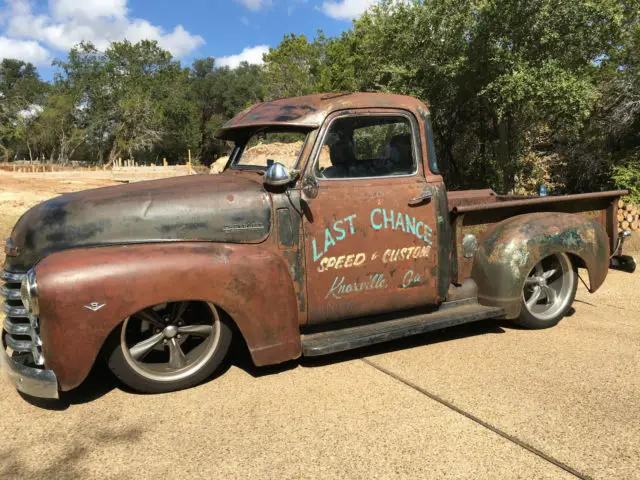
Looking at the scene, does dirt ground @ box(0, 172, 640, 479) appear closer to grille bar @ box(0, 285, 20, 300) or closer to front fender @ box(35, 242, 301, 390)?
front fender @ box(35, 242, 301, 390)

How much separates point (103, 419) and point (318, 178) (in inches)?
78.8

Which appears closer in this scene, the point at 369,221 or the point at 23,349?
the point at 23,349

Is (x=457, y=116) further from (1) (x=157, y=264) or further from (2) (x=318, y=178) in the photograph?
(1) (x=157, y=264)

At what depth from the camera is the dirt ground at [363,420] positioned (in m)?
2.51

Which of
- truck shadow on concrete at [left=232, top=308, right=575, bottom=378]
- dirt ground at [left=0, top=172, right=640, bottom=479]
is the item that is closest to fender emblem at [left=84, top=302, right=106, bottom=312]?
dirt ground at [left=0, top=172, right=640, bottom=479]

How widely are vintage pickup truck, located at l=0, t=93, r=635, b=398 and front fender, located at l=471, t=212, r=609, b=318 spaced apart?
12mm

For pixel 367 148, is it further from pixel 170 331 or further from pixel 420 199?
pixel 170 331

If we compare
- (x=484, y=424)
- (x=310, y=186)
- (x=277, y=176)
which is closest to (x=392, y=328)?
(x=484, y=424)

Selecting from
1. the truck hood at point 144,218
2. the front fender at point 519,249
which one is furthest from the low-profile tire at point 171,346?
the front fender at point 519,249

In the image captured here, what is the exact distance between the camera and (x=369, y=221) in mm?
3719

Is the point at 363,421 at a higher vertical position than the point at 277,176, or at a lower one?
lower

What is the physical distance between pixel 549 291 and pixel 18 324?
407cm

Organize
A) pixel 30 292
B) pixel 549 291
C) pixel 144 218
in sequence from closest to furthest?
pixel 30 292 → pixel 144 218 → pixel 549 291

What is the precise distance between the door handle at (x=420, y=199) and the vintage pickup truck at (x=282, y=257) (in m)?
0.01
